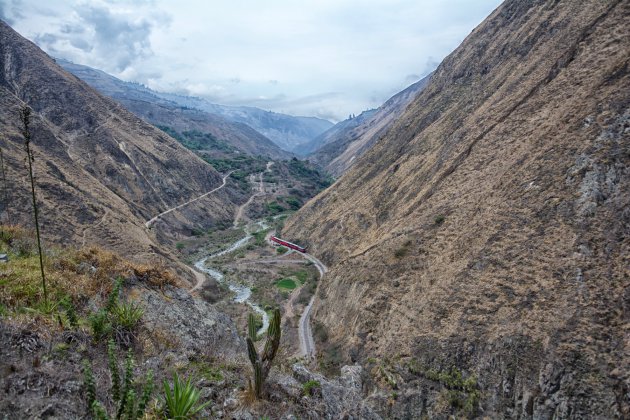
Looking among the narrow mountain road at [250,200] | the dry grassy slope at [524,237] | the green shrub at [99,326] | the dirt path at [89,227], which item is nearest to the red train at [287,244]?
the dry grassy slope at [524,237]

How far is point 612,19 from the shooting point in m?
27.4

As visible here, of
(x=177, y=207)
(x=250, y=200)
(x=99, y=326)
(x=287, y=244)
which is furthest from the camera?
(x=250, y=200)

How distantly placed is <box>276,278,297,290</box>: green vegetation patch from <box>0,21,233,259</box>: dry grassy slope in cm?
1437

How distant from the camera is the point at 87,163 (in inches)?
2061

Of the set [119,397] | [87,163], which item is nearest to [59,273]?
[119,397]

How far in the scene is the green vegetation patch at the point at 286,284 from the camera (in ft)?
137

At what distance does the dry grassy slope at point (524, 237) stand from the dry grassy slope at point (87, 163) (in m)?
22.5

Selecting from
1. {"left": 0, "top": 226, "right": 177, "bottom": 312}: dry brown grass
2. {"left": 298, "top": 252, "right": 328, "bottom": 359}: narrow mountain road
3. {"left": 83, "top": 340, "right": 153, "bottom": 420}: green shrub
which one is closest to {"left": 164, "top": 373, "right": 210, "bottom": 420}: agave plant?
{"left": 83, "top": 340, "right": 153, "bottom": 420}: green shrub

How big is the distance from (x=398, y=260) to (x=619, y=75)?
57.3 ft

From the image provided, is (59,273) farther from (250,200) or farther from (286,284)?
(250,200)

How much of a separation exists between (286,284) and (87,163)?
33861 mm

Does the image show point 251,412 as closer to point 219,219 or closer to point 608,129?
point 608,129

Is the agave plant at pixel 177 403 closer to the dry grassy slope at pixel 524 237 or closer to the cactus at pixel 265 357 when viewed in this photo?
the cactus at pixel 265 357

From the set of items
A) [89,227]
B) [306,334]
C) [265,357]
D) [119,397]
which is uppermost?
[89,227]
